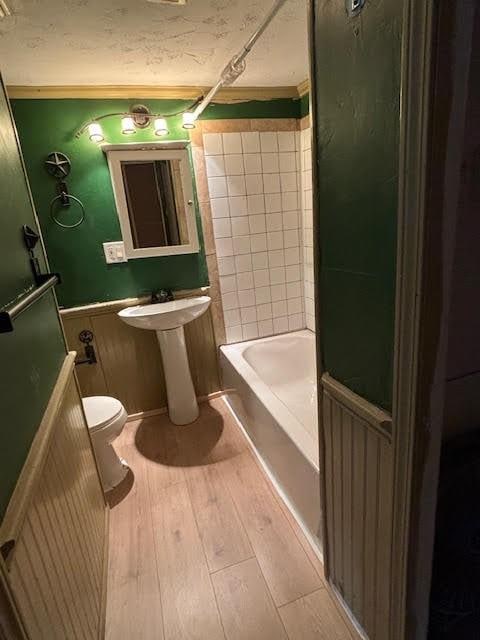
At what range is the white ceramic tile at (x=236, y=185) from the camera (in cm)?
233

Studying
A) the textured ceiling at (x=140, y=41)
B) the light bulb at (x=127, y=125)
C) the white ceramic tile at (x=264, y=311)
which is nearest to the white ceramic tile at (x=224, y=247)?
the white ceramic tile at (x=264, y=311)

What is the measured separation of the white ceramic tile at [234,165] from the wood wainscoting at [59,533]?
1.59 m

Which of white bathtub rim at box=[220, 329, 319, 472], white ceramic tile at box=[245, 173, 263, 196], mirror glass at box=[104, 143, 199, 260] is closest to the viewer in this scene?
white bathtub rim at box=[220, 329, 319, 472]

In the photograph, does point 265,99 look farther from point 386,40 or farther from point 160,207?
point 386,40

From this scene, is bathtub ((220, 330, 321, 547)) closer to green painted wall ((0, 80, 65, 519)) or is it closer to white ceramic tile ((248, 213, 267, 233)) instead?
white ceramic tile ((248, 213, 267, 233))

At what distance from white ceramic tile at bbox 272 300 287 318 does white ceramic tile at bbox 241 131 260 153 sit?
3.65 ft

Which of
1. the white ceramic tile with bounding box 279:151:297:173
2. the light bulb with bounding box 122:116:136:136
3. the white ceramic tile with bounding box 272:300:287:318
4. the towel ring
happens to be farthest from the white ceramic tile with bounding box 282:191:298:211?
the towel ring

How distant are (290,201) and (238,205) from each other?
0.41m

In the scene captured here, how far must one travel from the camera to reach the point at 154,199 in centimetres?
225

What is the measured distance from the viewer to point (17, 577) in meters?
0.67

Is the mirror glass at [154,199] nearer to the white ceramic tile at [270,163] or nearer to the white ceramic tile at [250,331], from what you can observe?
the white ceramic tile at [270,163]

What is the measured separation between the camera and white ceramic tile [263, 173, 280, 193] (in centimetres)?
240

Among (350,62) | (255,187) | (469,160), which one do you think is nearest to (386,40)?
(350,62)

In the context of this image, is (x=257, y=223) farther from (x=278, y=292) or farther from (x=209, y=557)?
(x=209, y=557)
